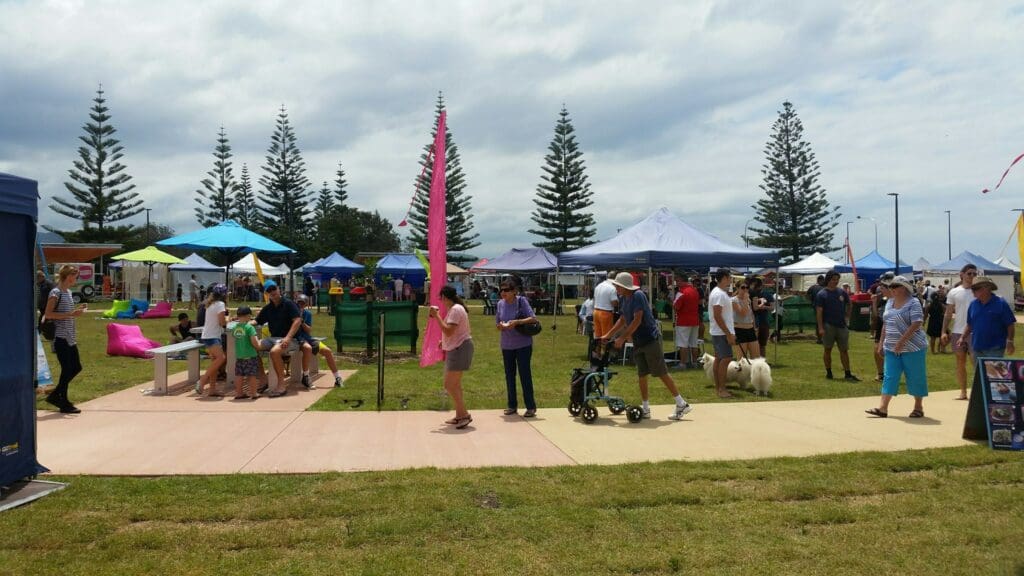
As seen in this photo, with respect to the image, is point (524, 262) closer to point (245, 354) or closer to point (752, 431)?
point (245, 354)

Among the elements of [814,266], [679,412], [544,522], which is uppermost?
[814,266]

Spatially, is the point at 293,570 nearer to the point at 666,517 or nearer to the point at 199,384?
the point at 666,517

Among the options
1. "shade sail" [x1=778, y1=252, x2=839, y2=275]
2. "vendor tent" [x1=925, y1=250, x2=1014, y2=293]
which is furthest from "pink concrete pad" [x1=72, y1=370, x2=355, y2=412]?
"vendor tent" [x1=925, y1=250, x2=1014, y2=293]

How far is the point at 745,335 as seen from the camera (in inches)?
430

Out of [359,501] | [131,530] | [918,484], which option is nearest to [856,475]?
[918,484]

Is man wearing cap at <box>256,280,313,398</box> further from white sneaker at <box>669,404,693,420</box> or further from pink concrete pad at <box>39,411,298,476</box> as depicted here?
white sneaker at <box>669,404,693,420</box>

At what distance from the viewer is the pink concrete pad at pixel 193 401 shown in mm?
8430

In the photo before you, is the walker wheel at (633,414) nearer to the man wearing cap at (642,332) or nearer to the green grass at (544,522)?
the man wearing cap at (642,332)

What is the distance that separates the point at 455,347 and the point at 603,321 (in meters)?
4.46

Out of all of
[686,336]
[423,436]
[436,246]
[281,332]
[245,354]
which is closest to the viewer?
[423,436]

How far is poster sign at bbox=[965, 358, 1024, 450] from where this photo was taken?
628 cm

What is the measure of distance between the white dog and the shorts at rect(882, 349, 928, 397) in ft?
6.07

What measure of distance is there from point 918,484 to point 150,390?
29.3 ft

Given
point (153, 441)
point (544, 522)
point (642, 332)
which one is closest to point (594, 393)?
point (642, 332)
